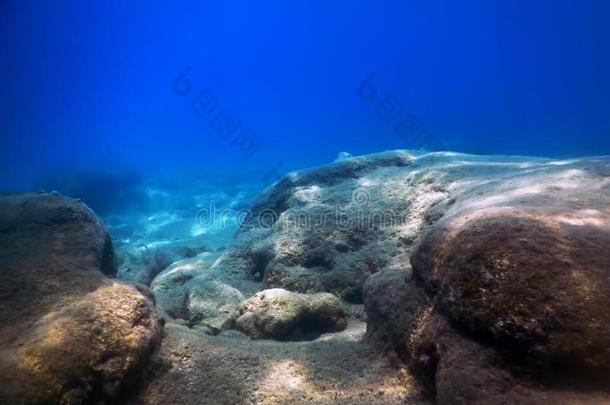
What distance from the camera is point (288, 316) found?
3.80 m

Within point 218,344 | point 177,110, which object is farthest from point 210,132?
point 218,344

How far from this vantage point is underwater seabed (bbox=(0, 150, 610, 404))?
6.39 ft

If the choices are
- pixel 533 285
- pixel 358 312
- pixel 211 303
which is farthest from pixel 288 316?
pixel 533 285

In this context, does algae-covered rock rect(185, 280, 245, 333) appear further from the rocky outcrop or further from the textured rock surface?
Answer: the textured rock surface

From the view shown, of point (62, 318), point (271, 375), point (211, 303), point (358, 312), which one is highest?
point (62, 318)

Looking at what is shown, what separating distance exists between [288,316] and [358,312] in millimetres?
971

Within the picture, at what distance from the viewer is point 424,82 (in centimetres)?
10769

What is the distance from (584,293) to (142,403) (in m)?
2.96

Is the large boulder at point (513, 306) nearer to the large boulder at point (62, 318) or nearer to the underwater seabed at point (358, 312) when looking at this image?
the underwater seabed at point (358, 312)

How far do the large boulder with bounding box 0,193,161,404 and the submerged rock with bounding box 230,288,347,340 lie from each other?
108 cm

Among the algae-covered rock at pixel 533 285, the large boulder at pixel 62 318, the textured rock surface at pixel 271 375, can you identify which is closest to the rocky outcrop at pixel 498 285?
the algae-covered rock at pixel 533 285

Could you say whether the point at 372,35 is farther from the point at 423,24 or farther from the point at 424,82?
the point at 424,82

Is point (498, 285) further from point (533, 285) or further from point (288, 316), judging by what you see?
point (288, 316)

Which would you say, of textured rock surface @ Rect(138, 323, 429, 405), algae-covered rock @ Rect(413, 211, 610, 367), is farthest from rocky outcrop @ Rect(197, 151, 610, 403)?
textured rock surface @ Rect(138, 323, 429, 405)
